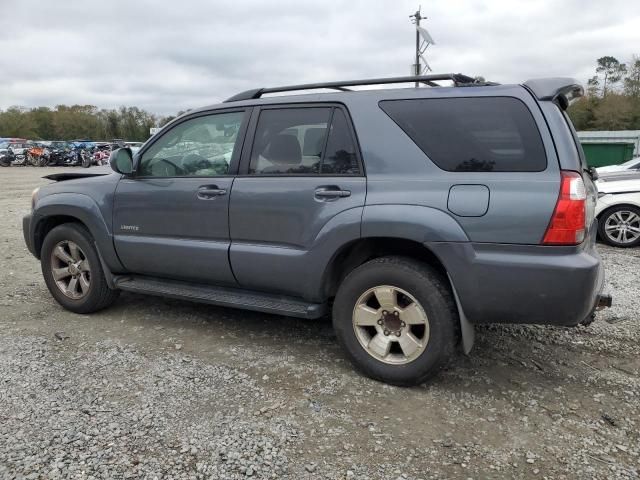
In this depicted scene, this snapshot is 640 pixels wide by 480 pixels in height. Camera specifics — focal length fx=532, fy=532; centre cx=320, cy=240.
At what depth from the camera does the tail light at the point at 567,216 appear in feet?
9.31

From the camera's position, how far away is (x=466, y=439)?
9.14 feet

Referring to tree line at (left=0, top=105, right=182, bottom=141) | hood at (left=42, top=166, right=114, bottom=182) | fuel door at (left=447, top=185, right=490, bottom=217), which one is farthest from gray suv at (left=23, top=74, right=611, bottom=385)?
tree line at (left=0, top=105, right=182, bottom=141)

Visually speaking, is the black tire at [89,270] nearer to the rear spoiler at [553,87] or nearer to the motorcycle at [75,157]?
the rear spoiler at [553,87]

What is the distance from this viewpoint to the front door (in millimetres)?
3867

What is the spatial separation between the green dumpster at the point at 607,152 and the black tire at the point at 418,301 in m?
17.5

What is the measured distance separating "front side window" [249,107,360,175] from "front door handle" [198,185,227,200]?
26 centimetres

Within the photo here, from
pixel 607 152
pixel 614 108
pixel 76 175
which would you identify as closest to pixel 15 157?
pixel 607 152

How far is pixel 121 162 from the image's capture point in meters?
4.28

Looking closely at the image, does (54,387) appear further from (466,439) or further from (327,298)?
(466,439)

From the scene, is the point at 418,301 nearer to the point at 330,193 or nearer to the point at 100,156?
the point at 330,193

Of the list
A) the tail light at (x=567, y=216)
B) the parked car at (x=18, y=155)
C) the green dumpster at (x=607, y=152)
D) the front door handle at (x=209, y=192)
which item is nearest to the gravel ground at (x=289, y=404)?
the tail light at (x=567, y=216)

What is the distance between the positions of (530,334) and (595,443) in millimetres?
1539

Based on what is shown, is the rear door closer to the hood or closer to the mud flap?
the mud flap

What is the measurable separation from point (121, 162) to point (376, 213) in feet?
7.38
